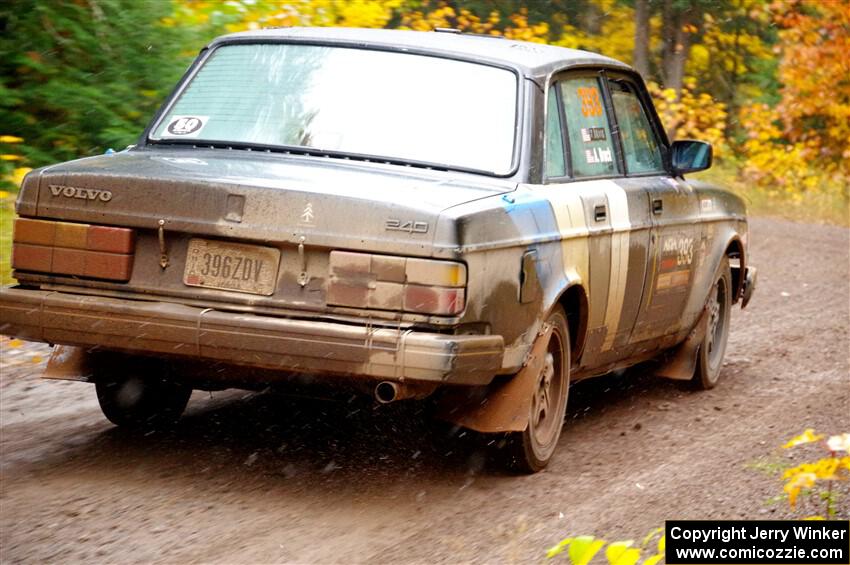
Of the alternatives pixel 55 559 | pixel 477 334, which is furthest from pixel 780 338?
pixel 55 559

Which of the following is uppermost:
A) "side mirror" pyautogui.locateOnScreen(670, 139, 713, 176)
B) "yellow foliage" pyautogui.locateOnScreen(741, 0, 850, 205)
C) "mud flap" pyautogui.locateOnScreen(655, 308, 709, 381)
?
"side mirror" pyautogui.locateOnScreen(670, 139, 713, 176)

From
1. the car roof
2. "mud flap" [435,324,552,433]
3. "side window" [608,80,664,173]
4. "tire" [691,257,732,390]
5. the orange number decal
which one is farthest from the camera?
"tire" [691,257,732,390]

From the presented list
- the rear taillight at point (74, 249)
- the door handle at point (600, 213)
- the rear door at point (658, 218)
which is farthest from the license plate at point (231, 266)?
the rear door at point (658, 218)

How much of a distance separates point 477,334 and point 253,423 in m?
1.79

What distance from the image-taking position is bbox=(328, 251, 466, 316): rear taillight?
4.77 metres

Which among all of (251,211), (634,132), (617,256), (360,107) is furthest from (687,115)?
(251,211)

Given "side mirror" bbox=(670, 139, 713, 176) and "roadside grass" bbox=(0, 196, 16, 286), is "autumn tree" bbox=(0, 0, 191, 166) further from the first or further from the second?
"side mirror" bbox=(670, 139, 713, 176)

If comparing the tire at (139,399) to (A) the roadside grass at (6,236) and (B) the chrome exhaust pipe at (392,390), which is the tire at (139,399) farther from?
(A) the roadside grass at (6,236)

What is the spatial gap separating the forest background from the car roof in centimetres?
407

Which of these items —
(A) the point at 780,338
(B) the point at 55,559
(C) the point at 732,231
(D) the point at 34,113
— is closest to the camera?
(B) the point at 55,559

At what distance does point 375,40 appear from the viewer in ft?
19.9

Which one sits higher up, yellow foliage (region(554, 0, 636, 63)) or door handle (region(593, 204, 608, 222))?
door handle (region(593, 204, 608, 222))

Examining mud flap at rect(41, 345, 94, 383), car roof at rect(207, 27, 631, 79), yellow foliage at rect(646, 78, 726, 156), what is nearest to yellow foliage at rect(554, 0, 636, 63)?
yellow foliage at rect(646, 78, 726, 156)

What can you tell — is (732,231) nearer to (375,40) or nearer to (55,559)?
(375,40)
